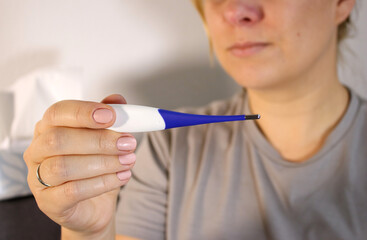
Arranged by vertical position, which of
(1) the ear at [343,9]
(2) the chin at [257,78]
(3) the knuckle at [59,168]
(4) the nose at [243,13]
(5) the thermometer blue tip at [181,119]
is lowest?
(3) the knuckle at [59,168]

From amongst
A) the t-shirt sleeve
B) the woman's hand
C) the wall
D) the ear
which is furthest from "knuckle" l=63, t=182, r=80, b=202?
the ear

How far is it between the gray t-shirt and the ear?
5.1 inches

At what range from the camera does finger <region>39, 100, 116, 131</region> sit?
322 mm

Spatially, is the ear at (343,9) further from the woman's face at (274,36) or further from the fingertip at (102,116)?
the fingertip at (102,116)

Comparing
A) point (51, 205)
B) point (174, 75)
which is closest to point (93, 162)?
point (51, 205)

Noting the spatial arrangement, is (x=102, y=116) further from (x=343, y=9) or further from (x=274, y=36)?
(x=343, y=9)

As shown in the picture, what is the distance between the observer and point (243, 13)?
1.58ft

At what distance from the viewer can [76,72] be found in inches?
25.8

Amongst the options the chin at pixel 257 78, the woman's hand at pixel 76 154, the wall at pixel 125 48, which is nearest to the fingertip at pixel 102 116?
the woman's hand at pixel 76 154

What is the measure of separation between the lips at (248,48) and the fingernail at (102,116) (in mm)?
248

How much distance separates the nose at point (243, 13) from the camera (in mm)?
480

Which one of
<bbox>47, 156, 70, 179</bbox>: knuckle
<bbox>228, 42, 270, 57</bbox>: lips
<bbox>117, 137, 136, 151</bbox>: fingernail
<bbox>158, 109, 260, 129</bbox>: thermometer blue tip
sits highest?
<bbox>228, 42, 270, 57</bbox>: lips

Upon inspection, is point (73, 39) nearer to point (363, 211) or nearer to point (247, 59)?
point (247, 59)

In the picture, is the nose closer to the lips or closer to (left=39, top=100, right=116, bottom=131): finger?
the lips
